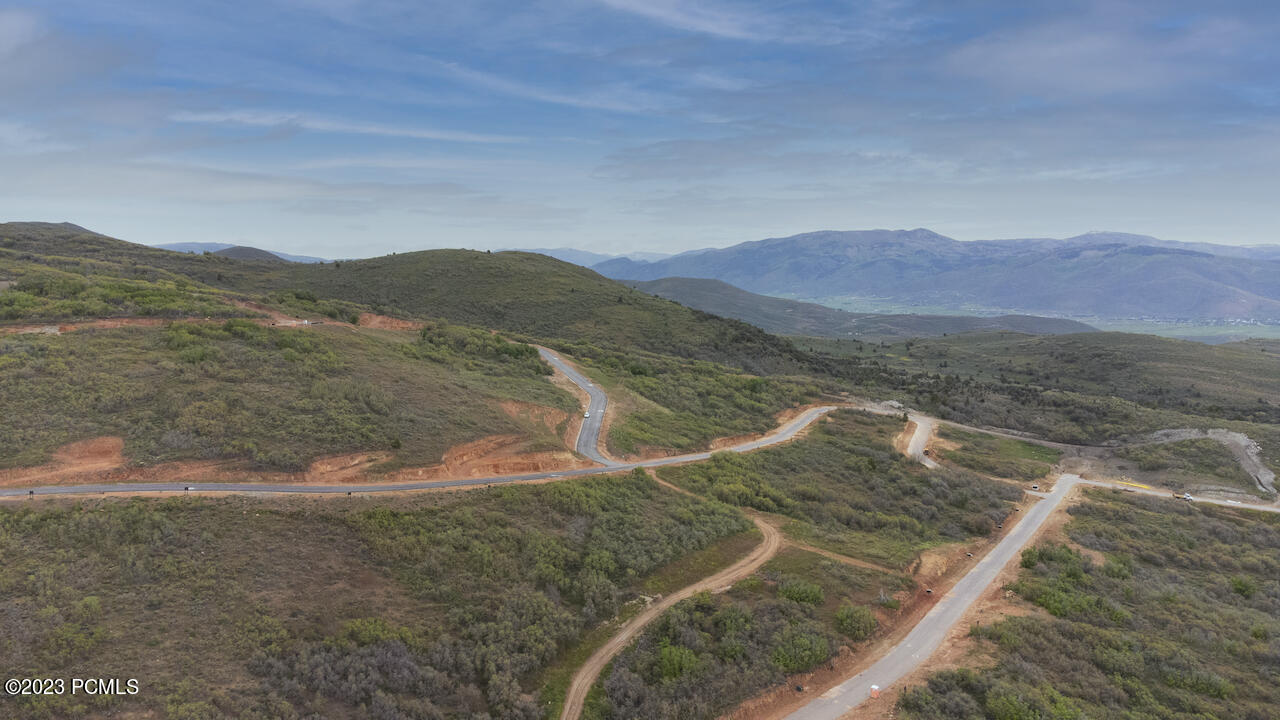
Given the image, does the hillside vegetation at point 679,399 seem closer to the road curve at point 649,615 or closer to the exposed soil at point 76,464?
the road curve at point 649,615

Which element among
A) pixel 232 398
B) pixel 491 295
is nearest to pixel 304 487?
pixel 232 398

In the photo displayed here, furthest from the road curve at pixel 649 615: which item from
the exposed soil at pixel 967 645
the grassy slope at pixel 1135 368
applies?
the grassy slope at pixel 1135 368

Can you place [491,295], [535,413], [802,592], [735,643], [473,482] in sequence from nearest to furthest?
[735,643], [802,592], [473,482], [535,413], [491,295]

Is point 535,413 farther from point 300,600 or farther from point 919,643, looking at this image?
point 919,643

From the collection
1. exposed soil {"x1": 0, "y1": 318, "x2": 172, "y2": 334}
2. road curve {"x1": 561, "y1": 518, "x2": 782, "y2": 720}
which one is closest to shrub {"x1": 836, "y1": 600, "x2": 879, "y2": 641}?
road curve {"x1": 561, "y1": 518, "x2": 782, "y2": 720}

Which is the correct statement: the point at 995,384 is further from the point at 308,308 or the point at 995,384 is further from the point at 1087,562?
the point at 308,308

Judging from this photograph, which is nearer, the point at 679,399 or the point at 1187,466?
the point at 1187,466

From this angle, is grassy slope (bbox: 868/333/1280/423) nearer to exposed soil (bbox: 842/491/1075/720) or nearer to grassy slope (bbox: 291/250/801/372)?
grassy slope (bbox: 291/250/801/372)
